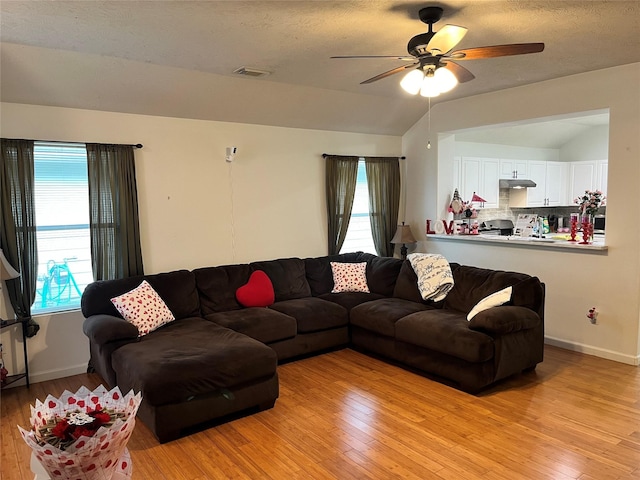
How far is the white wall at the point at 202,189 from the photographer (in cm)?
419

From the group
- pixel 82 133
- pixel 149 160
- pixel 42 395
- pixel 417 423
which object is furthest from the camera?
pixel 149 160

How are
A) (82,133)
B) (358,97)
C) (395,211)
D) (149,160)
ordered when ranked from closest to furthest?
1. (82,133)
2. (149,160)
3. (358,97)
4. (395,211)

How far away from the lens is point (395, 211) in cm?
645

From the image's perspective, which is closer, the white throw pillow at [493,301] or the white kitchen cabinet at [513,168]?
the white throw pillow at [493,301]

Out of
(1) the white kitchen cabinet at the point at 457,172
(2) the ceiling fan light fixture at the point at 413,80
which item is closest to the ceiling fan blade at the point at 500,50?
(2) the ceiling fan light fixture at the point at 413,80

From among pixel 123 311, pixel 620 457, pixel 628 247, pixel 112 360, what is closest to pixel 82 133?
pixel 123 311

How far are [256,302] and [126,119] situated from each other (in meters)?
2.18

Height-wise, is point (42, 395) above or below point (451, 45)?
below

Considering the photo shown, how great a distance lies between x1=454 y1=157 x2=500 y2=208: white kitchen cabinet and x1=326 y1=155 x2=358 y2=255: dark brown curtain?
184cm

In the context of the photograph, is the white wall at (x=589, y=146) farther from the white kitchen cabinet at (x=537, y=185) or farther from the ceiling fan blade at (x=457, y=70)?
the ceiling fan blade at (x=457, y=70)

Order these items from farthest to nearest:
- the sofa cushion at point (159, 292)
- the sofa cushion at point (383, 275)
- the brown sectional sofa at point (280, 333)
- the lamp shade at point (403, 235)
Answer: the lamp shade at point (403, 235)
the sofa cushion at point (383, 275)
the sofa cushion at point (159, 292)
the brown sectional sofa at point (280, 333)

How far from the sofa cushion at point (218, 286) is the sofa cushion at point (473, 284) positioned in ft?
6.95

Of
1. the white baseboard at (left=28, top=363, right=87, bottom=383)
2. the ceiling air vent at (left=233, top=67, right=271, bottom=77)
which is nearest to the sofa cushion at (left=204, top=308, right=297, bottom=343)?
the white baseboard at (left=28, top=363, right=87, bottom=383)

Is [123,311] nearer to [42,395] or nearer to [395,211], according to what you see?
[42,395]
